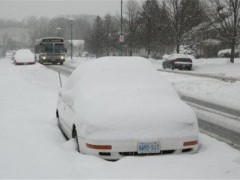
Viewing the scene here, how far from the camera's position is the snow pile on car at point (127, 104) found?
224 inches

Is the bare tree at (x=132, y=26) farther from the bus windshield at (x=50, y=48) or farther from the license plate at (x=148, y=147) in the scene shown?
the license plate at (x=148, y=147)

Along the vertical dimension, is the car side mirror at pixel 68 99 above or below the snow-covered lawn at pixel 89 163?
above

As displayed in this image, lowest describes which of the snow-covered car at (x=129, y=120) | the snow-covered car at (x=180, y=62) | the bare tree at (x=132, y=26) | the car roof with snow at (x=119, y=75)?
the snow-covered car at (x=180, y=62)

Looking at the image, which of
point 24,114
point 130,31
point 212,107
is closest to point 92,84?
point 24,114

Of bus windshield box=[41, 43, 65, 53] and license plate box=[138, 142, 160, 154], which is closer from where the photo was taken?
license plate box=[138, 142, 160, 154]

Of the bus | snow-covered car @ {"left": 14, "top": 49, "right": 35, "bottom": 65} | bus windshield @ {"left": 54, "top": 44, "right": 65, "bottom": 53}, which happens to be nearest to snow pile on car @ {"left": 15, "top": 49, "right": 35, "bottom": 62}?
snow-covered car @ {"left": 14, "top": 49, "right": 35, "bottom": 65}

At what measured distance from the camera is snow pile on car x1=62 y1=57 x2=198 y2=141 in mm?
5691

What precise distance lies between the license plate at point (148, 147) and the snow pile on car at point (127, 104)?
0.29 feet

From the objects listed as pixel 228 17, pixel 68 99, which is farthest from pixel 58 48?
pixel 68 99

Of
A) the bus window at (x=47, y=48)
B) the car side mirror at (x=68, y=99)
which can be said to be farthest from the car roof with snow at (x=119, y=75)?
the bus window at (x=47, y=48)

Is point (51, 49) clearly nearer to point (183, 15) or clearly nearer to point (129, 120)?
point (183, 15)

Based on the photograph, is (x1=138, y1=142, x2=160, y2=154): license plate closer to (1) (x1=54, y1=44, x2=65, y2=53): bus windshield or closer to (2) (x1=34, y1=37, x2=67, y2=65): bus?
(2) (x1=34, y1=37, x2=67, y2=65): bus

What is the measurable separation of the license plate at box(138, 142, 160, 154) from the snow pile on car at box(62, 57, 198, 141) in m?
0.09

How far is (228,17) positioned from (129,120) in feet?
119
